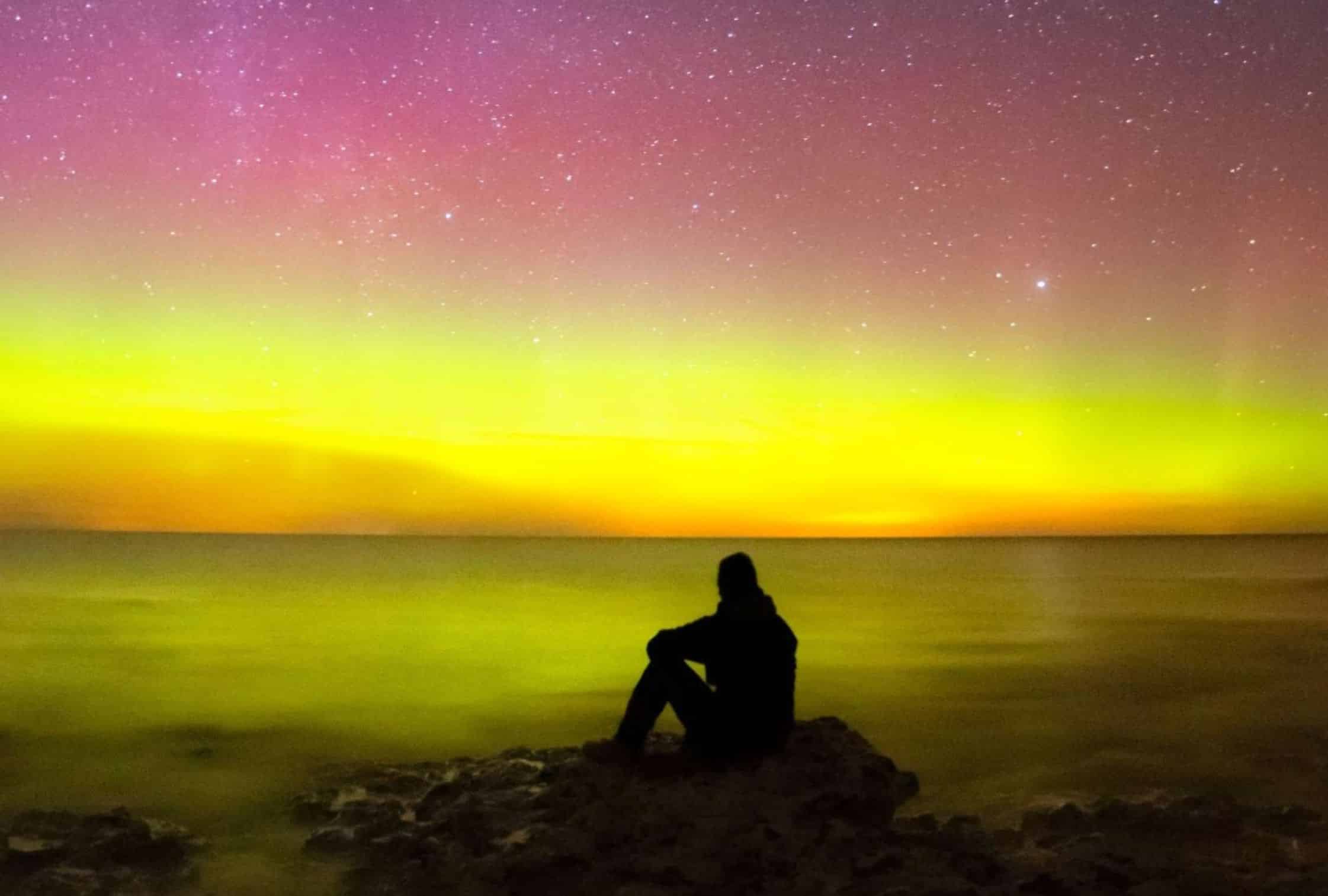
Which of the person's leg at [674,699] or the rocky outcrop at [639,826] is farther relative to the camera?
the person's leg at [674,699]

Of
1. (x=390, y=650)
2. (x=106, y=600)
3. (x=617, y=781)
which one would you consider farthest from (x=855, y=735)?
(x=106, y=600)

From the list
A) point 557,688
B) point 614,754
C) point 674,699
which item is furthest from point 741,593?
point 557,688

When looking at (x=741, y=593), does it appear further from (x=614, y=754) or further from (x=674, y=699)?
(x=614, y=754)

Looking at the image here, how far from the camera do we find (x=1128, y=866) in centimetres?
604

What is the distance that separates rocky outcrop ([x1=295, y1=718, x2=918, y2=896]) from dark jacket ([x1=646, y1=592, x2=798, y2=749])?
0.71 feet

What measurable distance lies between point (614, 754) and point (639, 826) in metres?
0.98

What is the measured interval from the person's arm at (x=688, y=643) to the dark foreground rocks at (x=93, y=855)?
3.17 metres

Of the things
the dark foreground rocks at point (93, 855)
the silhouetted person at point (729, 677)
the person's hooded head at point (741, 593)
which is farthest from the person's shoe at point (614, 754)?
the dark foreground rocks at point (93, 855)

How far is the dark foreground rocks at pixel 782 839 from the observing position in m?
5.78

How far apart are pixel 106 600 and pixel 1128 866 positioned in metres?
34.2

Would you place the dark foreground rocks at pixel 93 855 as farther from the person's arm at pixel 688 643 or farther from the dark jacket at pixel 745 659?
the dark jacket at pixel 745 659

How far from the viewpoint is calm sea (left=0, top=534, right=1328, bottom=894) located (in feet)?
31.6

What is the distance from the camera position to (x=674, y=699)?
6863 millimetres

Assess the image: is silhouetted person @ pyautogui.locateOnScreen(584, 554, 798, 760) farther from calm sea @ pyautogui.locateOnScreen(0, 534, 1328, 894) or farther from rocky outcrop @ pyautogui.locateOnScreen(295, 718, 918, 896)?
calm sea @ pyautogui.locateOnScreen(0, 534, 1328, 894)
